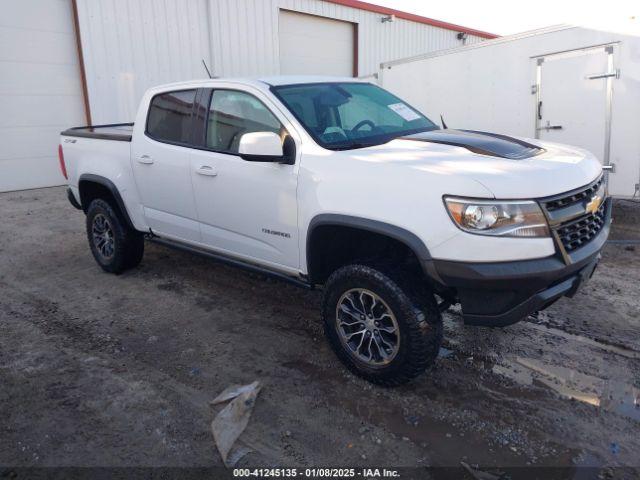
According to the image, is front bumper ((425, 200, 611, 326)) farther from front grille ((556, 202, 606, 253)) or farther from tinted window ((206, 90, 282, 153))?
tinted window ((206, 90, 282, 153))

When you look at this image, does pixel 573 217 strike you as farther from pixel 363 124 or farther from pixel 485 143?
pixel 363 124

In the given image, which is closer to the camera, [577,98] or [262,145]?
[262,145]

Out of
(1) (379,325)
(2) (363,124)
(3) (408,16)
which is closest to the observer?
(1) (379,325)

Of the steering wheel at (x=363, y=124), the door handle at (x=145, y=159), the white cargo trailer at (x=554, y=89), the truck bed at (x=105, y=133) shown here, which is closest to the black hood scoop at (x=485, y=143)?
the steering wheel at (x=363, y=124)

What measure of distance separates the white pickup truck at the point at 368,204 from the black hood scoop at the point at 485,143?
0.05 feet

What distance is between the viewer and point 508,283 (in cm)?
263

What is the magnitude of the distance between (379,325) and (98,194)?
3631 millimetres

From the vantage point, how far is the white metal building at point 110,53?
10.3 m

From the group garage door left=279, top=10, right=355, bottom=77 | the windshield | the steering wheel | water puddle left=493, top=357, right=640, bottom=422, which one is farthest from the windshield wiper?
garage door left=279, top=10, right=355, bottom=77

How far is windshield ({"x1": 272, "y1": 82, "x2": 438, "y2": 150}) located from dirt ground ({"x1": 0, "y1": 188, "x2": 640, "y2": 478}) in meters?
1.47

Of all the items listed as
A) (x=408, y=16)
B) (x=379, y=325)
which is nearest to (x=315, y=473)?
(x=379, y=325)

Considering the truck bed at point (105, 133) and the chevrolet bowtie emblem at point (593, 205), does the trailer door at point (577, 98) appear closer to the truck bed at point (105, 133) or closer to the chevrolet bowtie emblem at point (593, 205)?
the chevrolet bowtie emblem at point (593, 205)

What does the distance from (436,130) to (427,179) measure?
1367 mm

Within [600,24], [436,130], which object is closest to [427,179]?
[436,130]
